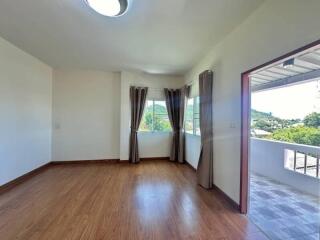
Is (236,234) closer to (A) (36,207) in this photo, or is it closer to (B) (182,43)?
(A) (36,207)

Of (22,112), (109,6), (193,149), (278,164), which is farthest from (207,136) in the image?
(22,112)

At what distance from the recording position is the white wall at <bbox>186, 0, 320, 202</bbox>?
61.3 inches

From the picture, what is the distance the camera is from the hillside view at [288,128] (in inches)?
123

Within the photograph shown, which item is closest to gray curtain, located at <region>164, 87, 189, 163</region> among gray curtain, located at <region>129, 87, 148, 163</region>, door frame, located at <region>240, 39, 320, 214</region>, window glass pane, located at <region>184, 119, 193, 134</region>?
window glass pane, located at <region>184, 119, 193, 134</region>

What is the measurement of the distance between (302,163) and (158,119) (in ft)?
11.3

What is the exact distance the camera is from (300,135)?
3.37 m

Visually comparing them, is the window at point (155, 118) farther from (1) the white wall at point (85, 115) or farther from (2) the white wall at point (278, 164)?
(2) the white wall at point (278, 164)

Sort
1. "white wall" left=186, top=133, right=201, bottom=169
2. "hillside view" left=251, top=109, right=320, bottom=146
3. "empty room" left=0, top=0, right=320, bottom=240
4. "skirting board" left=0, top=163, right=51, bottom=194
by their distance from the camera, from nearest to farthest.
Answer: "empty room" left=0, top=0, right=320, bottom=240 → "skirting board" left=0, top=163, right=51, bottom=194 → "hillside view" left=251, top=109, right=320, bottom=146 → "white wall" left=186, top=133, right=201, bottom=169

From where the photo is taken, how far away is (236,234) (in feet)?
6.23

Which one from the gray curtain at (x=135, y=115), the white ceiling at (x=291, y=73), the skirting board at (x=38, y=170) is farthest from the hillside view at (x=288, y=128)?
the gray curtain at (x=135, y=115)

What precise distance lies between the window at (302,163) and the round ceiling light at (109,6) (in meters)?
3.79

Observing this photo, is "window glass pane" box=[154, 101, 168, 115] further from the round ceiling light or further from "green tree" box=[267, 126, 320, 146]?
the round ceiling light

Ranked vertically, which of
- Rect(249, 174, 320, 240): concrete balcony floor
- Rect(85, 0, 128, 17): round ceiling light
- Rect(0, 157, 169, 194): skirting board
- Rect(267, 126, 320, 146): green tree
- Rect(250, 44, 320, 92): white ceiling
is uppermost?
Rect(85, 0, 128, 17): round ceiling light

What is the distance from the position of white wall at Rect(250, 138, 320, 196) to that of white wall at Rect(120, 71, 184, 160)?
235cm
